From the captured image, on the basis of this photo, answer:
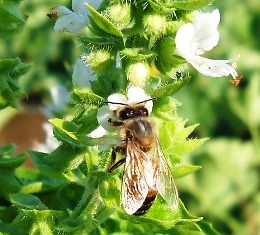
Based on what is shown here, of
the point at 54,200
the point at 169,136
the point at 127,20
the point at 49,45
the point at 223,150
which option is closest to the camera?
the point at 127,20

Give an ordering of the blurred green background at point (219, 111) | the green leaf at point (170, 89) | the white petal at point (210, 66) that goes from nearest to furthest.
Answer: the green leaf at point (170, 89), the white petal at point (210, 66), the blurred green background at point (219, 111)

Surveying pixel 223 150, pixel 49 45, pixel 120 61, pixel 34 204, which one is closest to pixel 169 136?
pixel 120 61

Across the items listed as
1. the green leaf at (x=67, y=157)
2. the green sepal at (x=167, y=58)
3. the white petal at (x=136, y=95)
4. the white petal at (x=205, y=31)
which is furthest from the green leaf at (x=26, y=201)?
the white petal at (x=205, y=31)

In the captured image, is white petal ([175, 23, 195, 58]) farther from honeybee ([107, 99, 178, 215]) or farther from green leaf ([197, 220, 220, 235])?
green leaf ([197, 220, 220, 235])

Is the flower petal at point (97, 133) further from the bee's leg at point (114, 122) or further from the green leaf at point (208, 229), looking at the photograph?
the green leaf at point (208, 229)

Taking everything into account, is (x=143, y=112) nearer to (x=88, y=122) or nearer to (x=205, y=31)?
(x=88, y=122)

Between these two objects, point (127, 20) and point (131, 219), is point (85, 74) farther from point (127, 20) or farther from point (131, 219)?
point (131, 219)

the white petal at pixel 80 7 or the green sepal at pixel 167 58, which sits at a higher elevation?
the white petal at pixel 80 7

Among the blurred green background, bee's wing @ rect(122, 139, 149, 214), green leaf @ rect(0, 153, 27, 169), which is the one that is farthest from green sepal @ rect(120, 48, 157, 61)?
the blurred green background
